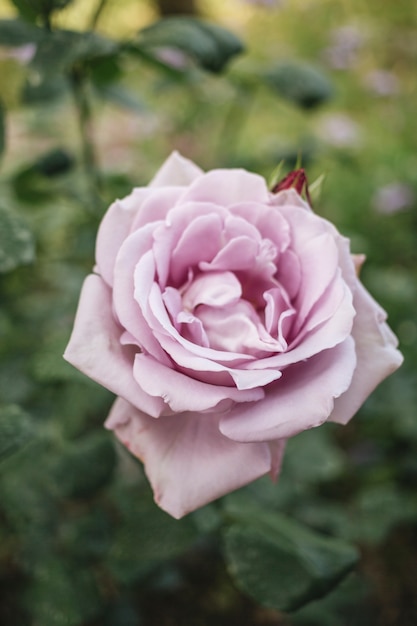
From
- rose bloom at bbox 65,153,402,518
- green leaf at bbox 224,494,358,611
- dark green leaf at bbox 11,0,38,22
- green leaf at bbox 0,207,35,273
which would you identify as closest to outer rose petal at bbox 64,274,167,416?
rose bloom at bbox 65,153,402,518

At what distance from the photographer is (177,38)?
71cm

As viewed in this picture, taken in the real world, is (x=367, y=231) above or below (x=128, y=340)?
below

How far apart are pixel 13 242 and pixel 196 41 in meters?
0.33

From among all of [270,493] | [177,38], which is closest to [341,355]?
[177,38]

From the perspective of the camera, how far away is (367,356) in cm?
49

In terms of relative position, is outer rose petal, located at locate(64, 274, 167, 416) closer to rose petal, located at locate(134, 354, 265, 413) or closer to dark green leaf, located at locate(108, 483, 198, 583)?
rose petal, located at locate(134, 354, 265, 413)

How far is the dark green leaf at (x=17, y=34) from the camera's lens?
704 millimetres

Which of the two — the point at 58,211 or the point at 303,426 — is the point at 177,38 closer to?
the point at 303,426

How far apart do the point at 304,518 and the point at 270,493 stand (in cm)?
24

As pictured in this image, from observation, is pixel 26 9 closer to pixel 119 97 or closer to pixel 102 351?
pixel 119 97

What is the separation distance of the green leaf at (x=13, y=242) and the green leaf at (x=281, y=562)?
0.36 m

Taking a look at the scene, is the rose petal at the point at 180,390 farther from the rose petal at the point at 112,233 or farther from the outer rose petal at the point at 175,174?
the outer rose petal at the point at 175,174

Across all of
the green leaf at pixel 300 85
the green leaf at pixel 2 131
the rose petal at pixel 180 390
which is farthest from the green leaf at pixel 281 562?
Result: the green leaf at pixel 300 85

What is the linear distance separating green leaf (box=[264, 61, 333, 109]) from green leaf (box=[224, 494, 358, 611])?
616 mm
